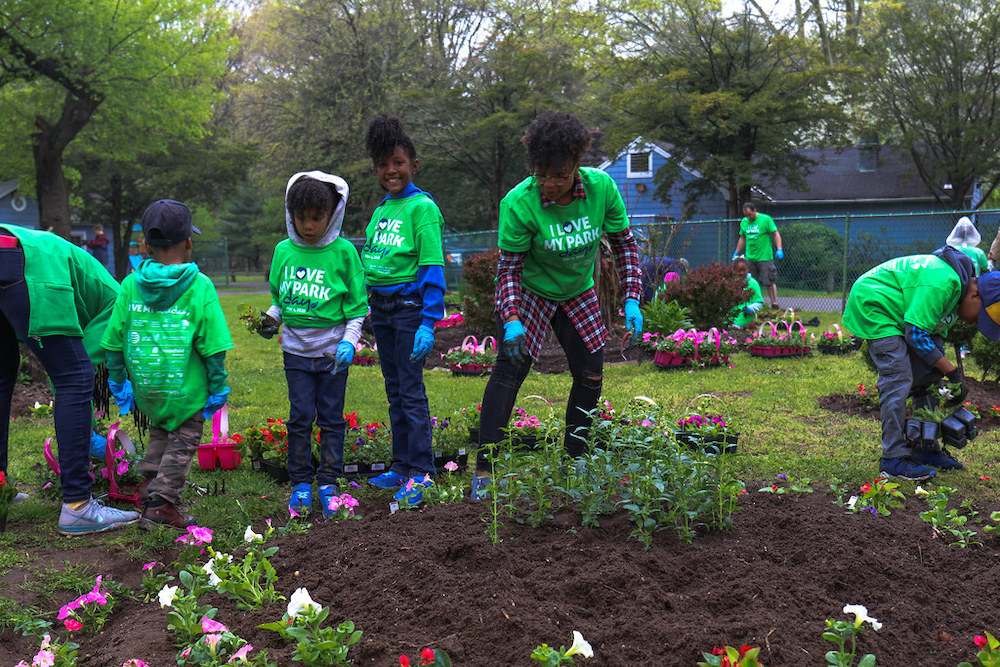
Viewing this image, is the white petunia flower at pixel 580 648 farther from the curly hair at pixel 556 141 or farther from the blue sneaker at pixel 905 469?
the blue sneaker at pixel 905 469

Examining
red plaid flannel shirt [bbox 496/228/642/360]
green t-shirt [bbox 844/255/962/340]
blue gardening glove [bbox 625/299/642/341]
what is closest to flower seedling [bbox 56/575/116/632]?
red plaid flannel shirt [bbox 496/228/642/360]

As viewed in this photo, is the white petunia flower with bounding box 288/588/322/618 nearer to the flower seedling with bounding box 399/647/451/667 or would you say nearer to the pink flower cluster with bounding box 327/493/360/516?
the flower seedling with bounding box 399/647/451/667

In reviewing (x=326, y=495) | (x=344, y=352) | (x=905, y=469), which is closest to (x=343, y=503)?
(x=326, y=495)

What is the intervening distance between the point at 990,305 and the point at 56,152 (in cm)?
1720

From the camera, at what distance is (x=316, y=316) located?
3.89 metres

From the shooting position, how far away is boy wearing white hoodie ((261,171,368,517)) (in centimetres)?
389

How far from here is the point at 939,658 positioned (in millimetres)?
2266

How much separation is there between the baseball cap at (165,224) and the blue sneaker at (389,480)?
162 cm

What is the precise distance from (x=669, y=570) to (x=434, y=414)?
3662 mm

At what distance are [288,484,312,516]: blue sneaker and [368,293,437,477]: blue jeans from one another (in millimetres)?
523

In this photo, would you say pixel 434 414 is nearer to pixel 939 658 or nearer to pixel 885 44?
pixel 939 658

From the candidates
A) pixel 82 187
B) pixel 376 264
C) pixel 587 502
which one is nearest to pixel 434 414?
pixel 376 264

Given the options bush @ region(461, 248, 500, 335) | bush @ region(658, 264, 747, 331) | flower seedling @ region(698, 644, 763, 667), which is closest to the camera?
flower seedling @ region(698, 644, 763, 667)

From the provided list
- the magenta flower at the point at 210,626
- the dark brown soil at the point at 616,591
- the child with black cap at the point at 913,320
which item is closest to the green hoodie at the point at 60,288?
the dark brown soil at the point at 616,591
